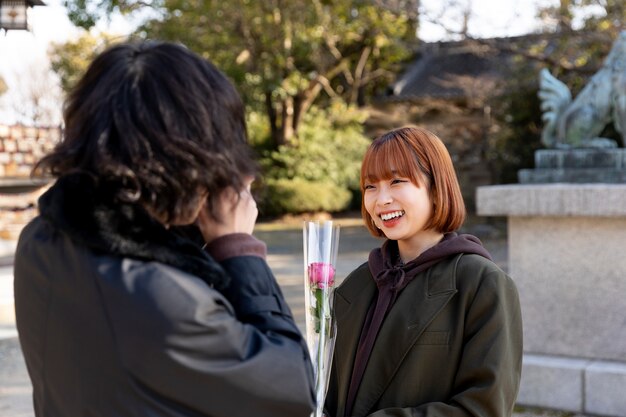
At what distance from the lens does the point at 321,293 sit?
1914 mm

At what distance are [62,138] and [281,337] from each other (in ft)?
1.62

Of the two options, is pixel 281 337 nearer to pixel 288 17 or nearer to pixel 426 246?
pixel 426 246

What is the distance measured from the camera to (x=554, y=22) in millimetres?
14719

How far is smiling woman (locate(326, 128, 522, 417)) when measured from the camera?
74.1 inches

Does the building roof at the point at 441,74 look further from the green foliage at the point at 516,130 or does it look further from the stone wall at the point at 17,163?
the stone wall at the point at 17,163

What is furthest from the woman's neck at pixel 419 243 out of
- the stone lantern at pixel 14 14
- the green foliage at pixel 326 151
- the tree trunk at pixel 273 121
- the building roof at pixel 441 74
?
the tree trunk at pixel 273 121

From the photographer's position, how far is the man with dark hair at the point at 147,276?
3.96ft

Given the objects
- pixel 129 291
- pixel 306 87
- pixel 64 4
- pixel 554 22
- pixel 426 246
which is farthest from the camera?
pixel 306 87

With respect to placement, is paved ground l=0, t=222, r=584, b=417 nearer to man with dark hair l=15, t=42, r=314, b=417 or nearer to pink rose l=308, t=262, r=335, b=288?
pink rose l=308, t=262, r=335, b=288

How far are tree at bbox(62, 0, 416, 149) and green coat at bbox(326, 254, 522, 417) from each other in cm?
1488

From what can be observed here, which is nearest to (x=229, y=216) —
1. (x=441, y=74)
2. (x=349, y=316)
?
(x=349, y=316)

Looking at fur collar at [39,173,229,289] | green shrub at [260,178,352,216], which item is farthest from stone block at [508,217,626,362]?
green shrub at [260,178,352,216]

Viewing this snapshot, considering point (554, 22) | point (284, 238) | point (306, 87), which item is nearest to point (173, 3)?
point (306, 87)

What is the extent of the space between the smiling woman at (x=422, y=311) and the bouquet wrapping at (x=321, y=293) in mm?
145
